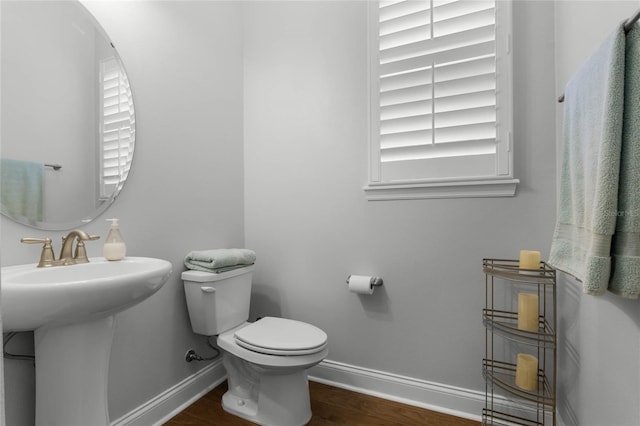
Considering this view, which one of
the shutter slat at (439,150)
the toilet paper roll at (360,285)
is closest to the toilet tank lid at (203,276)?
the toilet paper roll at (360,285)

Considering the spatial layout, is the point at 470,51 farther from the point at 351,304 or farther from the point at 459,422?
the point at 459,422

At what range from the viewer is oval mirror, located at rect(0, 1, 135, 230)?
1.08m

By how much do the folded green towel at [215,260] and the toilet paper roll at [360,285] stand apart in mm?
569

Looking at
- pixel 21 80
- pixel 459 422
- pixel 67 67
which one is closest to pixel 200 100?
pixel 67 67

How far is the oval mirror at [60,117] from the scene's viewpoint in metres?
1.08

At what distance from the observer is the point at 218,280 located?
1638 mm

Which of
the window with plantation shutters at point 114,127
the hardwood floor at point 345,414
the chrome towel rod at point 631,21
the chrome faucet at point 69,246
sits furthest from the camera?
the hardwood floor at point 345,414

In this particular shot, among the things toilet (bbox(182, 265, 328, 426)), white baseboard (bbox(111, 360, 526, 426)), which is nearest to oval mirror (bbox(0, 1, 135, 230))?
toilet (bbox(182, 265, 328, 426))

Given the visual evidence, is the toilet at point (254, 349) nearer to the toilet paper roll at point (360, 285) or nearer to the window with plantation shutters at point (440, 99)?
the toilet paper roll at point (360, 285)

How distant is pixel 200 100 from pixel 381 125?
0.97 meters

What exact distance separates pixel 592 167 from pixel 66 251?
1.60 metres

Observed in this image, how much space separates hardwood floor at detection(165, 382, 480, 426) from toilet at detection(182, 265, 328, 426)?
0.21ft

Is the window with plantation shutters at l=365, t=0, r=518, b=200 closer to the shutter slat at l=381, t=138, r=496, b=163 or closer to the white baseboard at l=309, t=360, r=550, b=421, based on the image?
the shutter slat at l=381, t=138, r=496, b=163

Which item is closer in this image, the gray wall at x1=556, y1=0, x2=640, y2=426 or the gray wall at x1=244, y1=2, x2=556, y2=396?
the gray wall at x1=556, y1=0, x2=640, y2=426
